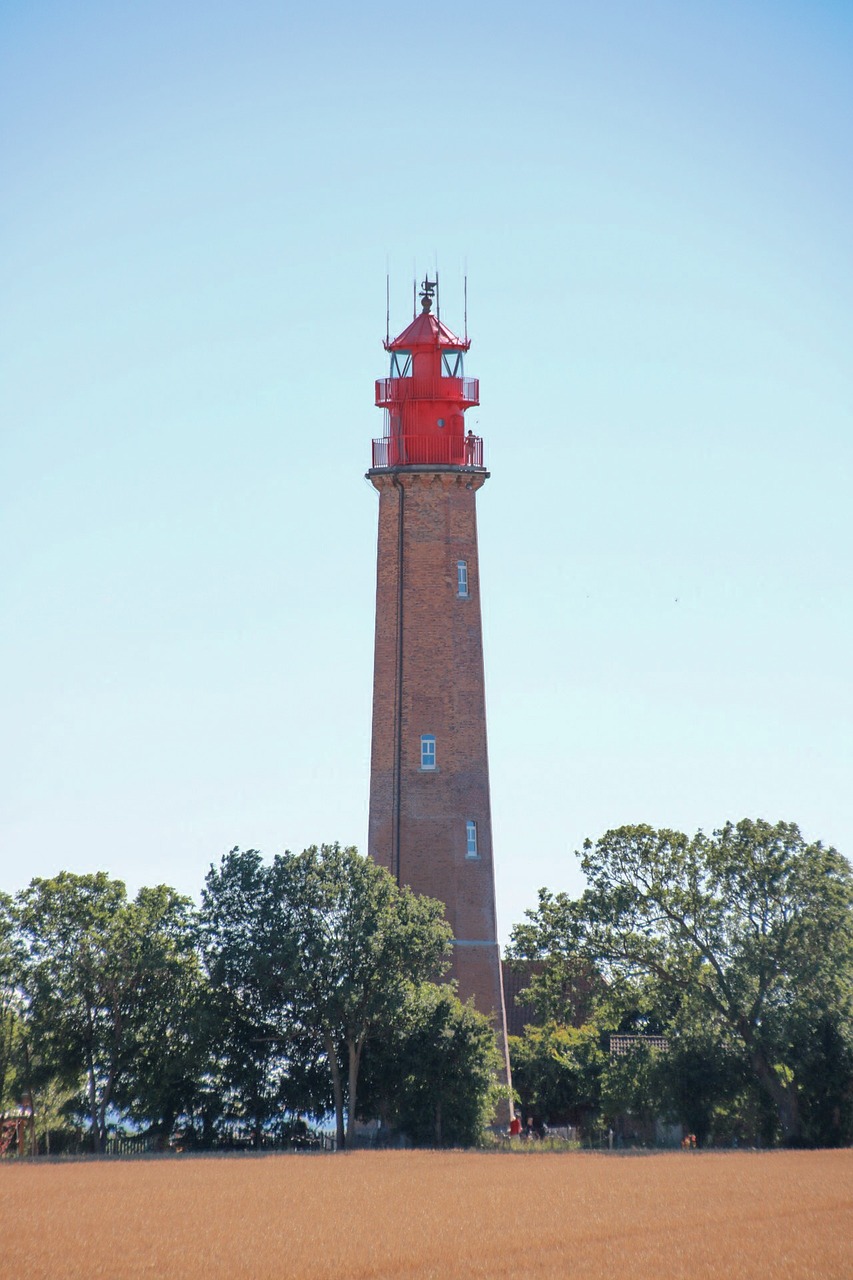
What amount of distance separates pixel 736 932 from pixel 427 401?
20677 mm

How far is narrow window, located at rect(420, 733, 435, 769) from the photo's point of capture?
169ft

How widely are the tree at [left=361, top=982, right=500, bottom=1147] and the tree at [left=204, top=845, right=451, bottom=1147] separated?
22.2 inches

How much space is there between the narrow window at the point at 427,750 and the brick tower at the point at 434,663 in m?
0.03

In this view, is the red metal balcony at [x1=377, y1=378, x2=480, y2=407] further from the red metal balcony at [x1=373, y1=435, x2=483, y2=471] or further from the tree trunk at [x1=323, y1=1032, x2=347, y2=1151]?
the tree trunk at [x1=323, y1=1032, x2=347, y2=1151]

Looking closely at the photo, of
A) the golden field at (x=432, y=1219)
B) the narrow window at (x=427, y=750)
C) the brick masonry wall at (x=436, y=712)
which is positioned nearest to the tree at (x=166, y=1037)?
the golden field at (x=432, y=1219)

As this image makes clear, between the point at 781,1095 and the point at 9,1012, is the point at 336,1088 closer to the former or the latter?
the point at 9,1012

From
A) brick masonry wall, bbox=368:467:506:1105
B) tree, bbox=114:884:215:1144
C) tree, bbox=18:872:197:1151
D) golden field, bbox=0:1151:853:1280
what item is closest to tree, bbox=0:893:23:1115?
tree, bbox=18:872:197:1151

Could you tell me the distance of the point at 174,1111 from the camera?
152ft

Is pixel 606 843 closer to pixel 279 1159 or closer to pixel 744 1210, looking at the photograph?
pixel 279 1159

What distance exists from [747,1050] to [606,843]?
699cm

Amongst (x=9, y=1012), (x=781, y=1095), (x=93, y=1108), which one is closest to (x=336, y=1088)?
(x=93, y=1108)

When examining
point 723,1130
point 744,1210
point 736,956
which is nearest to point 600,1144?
point 723,1130

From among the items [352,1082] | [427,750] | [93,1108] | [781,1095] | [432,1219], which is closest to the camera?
[432,1219]

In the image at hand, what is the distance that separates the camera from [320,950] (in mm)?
45781
